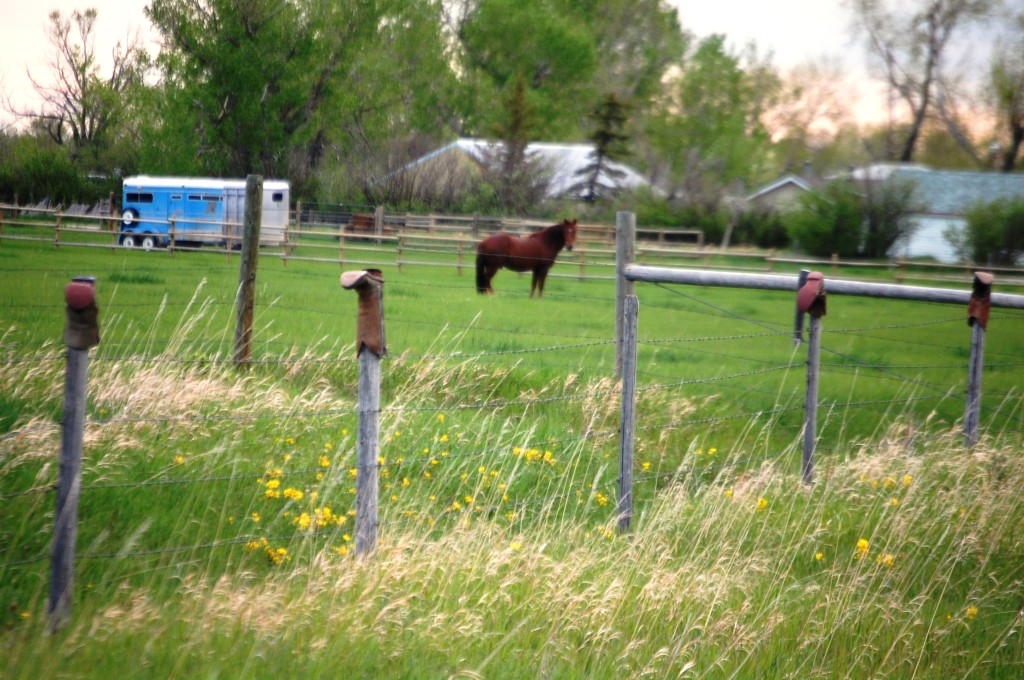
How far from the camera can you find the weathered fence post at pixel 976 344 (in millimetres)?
6562

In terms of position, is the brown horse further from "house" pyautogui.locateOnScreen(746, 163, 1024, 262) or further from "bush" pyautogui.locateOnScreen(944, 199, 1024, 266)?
"bush" pyautogui.locateOnScreen(944, 199, 1024, 266)

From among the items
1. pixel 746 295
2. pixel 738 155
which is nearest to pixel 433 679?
pixel 746 295

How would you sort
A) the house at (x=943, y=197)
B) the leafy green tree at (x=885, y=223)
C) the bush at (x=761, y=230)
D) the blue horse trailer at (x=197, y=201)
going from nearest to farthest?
the blue horse trailer at (x=197, y=201)
the leafy green tree at (x=885, y=223)
the house at (x=943, y=197)
the bush at (x=761, y=230)

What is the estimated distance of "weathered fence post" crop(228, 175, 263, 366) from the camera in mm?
7461

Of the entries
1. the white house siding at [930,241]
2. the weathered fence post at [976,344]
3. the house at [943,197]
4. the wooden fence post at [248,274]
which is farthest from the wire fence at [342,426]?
the house at [943,197]

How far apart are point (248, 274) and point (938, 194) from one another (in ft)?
112

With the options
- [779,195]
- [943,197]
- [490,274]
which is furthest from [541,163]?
[779,195]

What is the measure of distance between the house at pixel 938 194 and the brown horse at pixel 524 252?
64.5ft

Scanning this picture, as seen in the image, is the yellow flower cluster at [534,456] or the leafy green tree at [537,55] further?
the leafy green tree at [537,55]

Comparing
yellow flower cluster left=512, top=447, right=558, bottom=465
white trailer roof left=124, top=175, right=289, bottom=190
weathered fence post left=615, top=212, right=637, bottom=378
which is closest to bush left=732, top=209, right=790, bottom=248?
white trailer roof left=124, top=175, right=289, bottom=190

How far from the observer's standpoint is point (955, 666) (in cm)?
379

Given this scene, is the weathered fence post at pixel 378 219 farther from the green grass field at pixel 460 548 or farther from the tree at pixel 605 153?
the tree at pixel 605 153

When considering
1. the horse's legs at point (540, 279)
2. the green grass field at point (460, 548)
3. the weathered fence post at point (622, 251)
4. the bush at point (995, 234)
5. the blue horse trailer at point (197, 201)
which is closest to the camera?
the green grass field at point (460, 548)

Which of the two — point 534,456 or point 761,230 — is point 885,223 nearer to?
point 761,230
